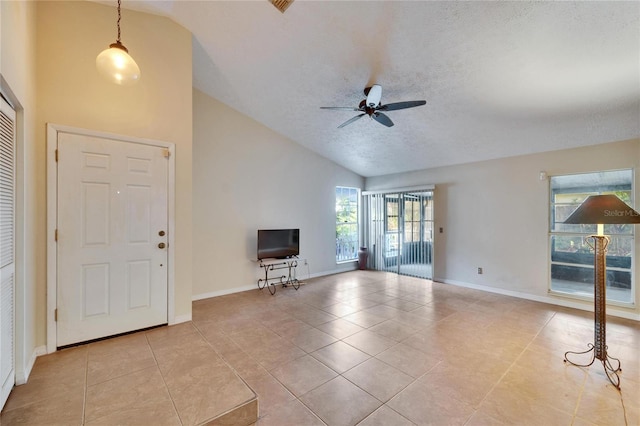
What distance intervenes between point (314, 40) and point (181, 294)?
3533 millimetres

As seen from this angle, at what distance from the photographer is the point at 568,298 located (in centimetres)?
438

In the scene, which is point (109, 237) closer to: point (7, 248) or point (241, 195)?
point (7, 248)

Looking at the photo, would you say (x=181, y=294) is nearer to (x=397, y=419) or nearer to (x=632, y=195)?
(x=397, y=419)

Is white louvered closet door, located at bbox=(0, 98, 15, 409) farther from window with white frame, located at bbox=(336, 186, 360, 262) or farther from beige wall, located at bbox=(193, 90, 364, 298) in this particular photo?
window with white frame, located at bbox=(336, 186, 360, 262)

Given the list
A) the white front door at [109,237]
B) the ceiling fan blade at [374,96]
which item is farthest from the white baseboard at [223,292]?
the ceiling fan blade at [374,96]

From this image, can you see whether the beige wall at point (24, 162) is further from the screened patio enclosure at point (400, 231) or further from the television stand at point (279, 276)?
the screened patio enclosure at point (400, 231)

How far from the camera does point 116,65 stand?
6.65ft

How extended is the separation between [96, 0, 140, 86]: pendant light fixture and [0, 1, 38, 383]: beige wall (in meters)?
0.50

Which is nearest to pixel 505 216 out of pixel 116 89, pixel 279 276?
pixel 279 276

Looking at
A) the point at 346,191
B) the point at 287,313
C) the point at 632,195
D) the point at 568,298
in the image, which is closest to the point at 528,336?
the point at 568,298

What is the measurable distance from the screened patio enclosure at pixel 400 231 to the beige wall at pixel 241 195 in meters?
1.67

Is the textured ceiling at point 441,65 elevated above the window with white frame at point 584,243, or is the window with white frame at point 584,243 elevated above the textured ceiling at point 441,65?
the textured ceiling at point 441,65

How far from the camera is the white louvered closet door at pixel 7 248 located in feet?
6.01

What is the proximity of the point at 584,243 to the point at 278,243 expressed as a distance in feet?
17.3
